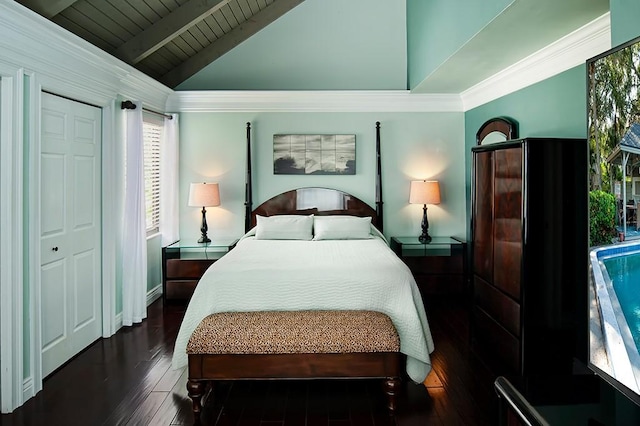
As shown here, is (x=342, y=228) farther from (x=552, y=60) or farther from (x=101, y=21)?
(x=101, y=21)

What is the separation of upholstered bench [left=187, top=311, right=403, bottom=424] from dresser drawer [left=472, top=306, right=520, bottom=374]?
0.85m

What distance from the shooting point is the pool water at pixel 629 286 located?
148 cm

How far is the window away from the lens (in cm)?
539

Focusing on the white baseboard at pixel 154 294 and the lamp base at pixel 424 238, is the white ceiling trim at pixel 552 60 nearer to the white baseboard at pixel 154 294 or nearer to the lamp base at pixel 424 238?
the lamp base at pixel 424 238

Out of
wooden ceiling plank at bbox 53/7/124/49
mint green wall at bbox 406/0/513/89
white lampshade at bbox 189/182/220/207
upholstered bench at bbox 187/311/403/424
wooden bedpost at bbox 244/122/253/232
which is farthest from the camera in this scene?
wooden bedpost at bbox 244/122/253/232

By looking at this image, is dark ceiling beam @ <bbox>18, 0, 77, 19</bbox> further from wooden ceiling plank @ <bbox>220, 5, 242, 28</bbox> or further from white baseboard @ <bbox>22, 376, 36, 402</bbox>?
white baseboard @ <bbox>22, 376, 36, 402</bbox>

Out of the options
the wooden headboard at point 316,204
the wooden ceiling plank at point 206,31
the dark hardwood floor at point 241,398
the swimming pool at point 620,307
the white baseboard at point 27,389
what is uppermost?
the wooden ceiling plank at point 206,31

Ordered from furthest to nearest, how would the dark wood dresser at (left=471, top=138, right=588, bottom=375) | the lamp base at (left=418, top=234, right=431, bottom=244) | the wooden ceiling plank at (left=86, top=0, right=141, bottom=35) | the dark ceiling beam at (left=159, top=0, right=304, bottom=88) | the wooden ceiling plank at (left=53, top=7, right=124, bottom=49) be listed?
the dark ceiling beam at (left=159, top=0, right=304, bottom=88), the lamp base at (left=418, top=234, right=431, bottom=244), the wooden ceiling plank at (left=86, top=0, right=141, bottom=35), the wooden ceiling plank at (left=53, top=7, right=124, bottom=49), the dark wood dresser at (left=471, top=138, right=588, bottom=375)

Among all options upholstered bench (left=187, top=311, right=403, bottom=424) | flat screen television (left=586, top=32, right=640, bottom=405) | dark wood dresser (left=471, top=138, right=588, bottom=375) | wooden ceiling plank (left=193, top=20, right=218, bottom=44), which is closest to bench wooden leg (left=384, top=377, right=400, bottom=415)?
upholstered bench (left=187, top=311, right=403, bottom=424)

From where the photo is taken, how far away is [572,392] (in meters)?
1.69

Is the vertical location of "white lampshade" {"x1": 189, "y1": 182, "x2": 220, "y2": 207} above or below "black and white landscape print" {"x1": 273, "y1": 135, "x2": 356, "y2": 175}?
below

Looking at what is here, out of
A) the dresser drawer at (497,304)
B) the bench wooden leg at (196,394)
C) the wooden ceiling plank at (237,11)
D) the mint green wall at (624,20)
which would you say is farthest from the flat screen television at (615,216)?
the wooden ceiling plank at (237,11)

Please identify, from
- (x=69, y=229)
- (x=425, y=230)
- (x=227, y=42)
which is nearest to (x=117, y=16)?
(x=69, y=229)

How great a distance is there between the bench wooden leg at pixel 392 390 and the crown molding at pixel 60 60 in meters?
2.91
